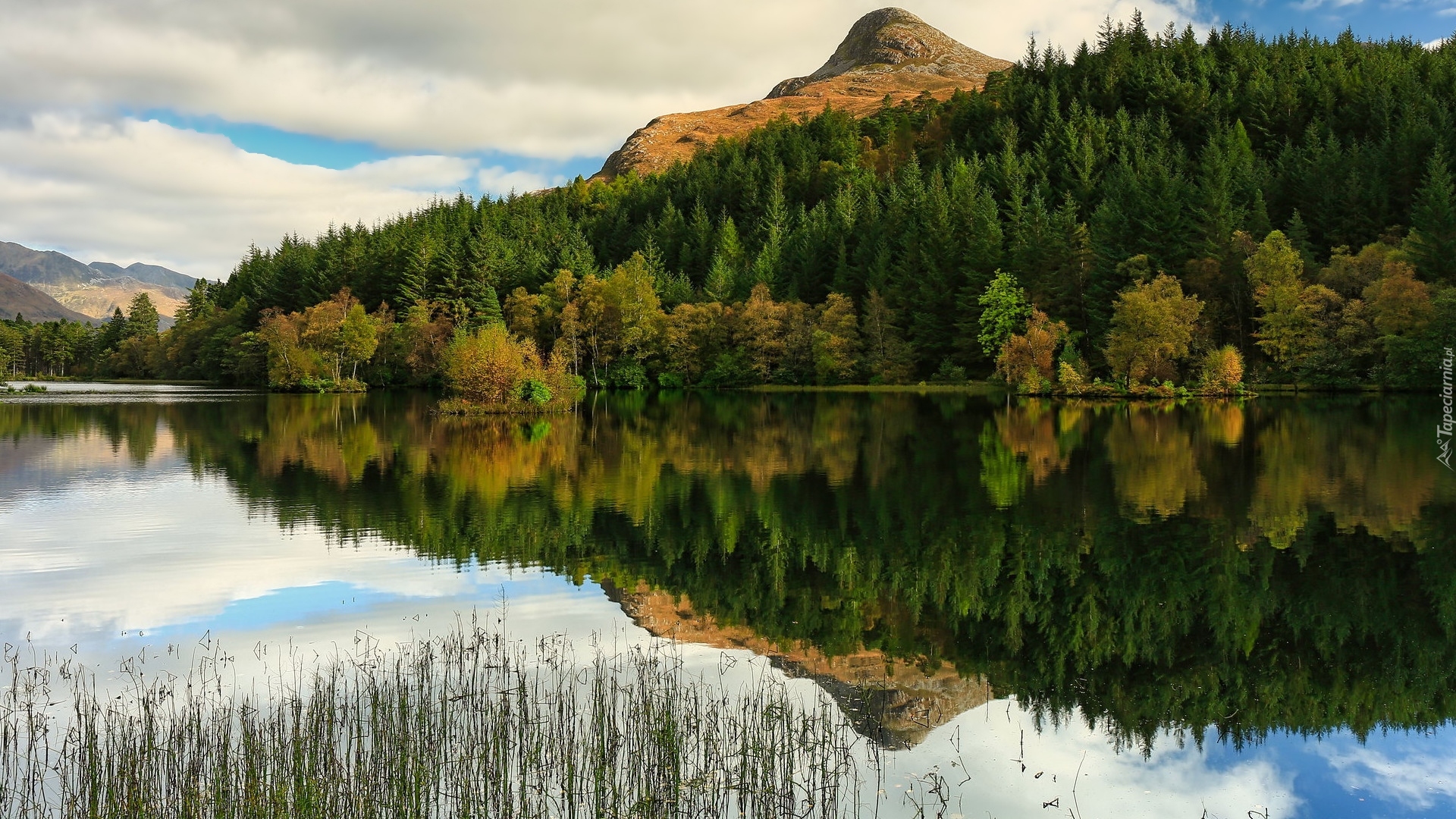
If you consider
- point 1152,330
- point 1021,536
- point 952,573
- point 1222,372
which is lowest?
point 952,573

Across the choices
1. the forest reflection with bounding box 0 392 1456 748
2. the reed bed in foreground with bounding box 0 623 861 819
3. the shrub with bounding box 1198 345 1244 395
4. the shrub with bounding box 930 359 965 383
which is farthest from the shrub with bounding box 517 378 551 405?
the reed bed in foreground with bounding box 0 623 861 819

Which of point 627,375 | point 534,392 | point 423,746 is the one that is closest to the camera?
point 423,746

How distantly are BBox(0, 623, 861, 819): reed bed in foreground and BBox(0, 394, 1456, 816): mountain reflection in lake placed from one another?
54.8 inches

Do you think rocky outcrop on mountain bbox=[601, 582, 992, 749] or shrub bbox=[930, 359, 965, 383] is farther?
shrub bbox=[930, 359, 965, 383]

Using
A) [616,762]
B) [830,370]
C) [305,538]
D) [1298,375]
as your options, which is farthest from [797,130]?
[616,762]

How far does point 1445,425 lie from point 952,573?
33.4 meters

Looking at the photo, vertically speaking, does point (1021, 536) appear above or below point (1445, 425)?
below

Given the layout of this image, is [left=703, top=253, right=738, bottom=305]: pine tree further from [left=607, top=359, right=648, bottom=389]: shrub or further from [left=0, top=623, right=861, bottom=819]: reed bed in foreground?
[left=0, top=623, right=861, bottom=819]: reed bed in foreground

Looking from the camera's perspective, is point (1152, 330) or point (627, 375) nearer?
point (1152, 330)

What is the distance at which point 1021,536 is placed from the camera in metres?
18.3

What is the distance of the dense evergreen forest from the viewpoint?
67312mm

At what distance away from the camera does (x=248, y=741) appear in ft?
27.1

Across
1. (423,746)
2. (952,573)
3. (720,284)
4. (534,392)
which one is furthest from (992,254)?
(423,746)

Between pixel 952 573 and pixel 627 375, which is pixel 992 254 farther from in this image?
pixel 952 573
